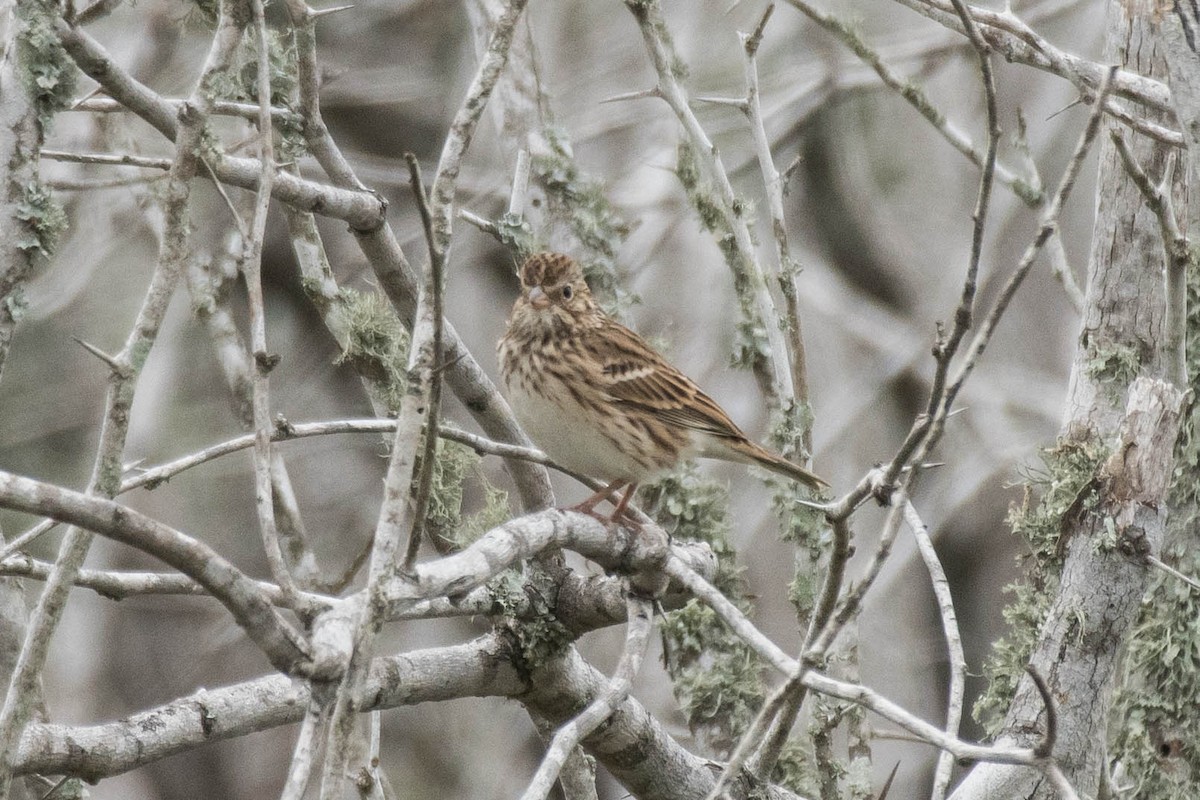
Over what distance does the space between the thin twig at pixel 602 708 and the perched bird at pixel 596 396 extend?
3.06 feet

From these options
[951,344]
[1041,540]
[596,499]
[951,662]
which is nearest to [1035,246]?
[951,344]

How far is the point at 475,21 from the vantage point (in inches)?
227

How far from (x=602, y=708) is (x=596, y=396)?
1.96 m

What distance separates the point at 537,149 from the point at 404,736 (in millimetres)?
4474

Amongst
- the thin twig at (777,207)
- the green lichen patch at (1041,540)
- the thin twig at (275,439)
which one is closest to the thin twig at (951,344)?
Result: the thin twig at (275,439)

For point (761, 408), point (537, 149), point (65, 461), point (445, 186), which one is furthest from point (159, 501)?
point (445, 186)

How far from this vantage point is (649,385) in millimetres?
4969

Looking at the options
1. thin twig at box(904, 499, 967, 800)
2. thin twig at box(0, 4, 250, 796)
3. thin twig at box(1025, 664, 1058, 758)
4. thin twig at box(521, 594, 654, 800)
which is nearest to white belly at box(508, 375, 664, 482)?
thin twig at box(521, 594, 654, 800)

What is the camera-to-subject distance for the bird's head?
4781 mm

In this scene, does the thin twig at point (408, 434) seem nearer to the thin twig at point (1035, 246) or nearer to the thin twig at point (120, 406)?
the thin twig at point (120, 406)

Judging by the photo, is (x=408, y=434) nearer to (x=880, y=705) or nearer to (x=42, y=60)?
(x=880, y=705)

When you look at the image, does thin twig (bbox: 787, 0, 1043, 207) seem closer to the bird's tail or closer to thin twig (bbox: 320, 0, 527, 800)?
the bird's tail

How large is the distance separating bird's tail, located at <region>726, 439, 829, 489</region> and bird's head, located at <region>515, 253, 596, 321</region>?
697 millimetres

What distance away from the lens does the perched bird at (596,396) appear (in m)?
4.56
